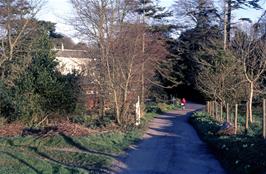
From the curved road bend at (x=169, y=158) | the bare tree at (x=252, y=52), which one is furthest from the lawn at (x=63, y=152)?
the bare tree at (x=252, y=52)

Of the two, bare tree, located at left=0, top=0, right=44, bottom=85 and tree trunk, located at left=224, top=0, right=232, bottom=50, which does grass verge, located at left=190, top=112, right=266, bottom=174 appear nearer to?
bare tree, located at left=0, top=0, right=44, bottom=85

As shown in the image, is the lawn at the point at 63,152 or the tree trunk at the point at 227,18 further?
the tree trunk at the point at 227,18

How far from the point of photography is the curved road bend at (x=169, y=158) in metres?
15.9

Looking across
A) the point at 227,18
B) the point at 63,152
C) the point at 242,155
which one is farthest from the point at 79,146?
the point at 227,18

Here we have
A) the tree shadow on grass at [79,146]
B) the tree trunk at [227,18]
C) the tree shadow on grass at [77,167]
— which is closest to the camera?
the tree shadow on grass at [77,167]

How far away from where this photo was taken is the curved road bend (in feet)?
52.1

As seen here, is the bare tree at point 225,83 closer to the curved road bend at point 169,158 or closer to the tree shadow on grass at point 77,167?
the curved road bend at point 169,158

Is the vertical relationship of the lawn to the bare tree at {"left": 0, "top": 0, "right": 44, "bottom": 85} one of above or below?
below

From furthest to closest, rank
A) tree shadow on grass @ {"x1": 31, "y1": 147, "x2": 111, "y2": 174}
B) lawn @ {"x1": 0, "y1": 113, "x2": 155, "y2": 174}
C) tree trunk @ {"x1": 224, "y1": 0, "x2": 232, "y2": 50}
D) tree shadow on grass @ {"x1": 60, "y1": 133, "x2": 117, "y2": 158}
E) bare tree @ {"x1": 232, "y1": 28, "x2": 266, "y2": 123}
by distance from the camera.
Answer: tree trunk @ {"x1": 224, "y1": 0, "x2": 232, "y2": 50} → bare tree @ {"x1": 232, "y1": 28, "x2": 266, "y2": 123} → tree shadow on grass @ {"x1": 60, "y1": 133, "x2": 117, "y2": 158} → lawn @ {"x1": 0, "y1": 113, "x2": 155, "y2": 174} → tree shadow on grass @ {"x1": 31, "y1": 147, "x2": 111, "y2": 174}

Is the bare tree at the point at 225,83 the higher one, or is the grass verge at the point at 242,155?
the bare tree at the point at 225,83

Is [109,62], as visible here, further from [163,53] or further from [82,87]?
[163,53]

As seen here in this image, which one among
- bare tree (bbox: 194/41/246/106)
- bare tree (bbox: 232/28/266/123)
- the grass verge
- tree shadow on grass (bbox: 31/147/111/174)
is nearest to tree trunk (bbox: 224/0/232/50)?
bare tree (bbox: 232/28/266/123)

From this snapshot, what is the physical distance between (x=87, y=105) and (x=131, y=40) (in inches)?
242

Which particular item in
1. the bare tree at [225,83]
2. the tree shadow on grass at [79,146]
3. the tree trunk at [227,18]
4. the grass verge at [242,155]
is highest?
the tree trunk at [227,18]
